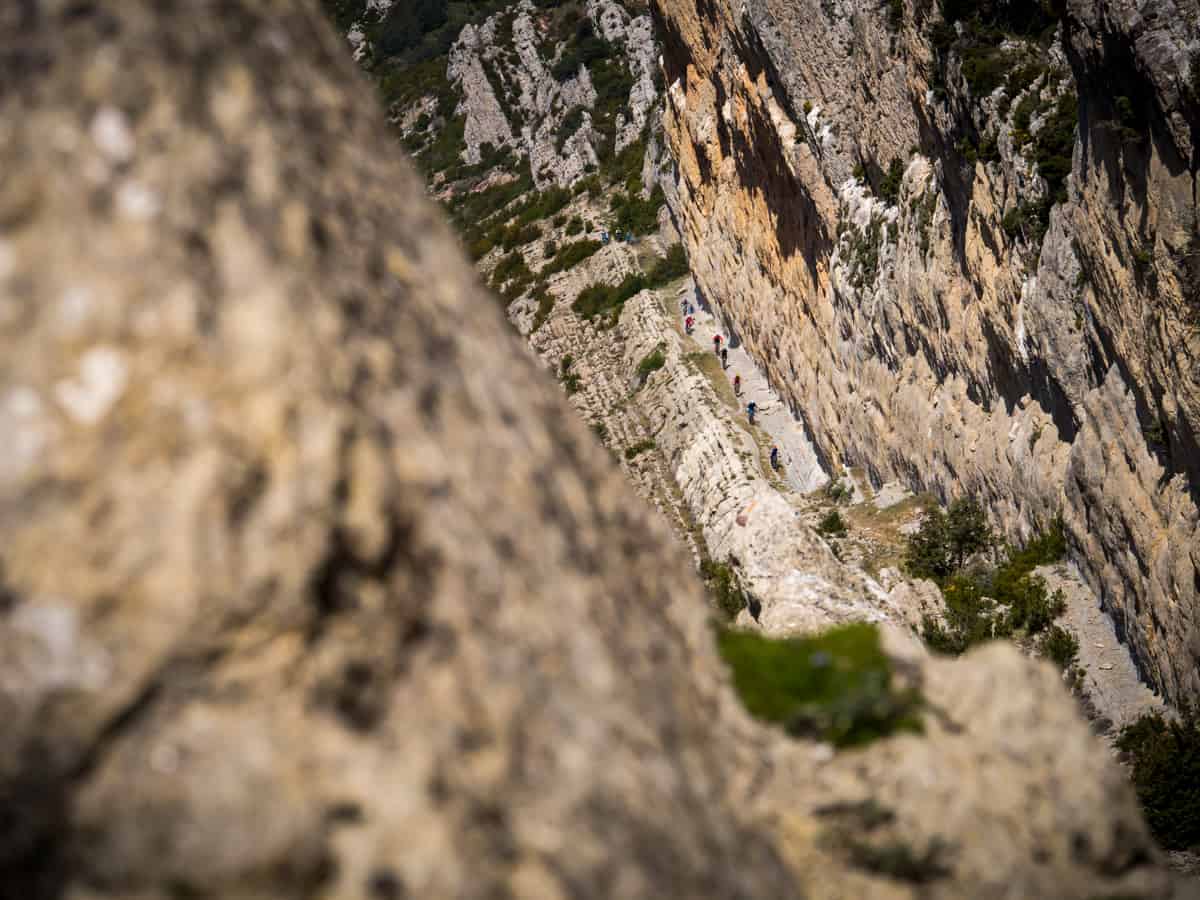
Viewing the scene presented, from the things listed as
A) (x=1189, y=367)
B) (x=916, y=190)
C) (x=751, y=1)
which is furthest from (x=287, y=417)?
Answer: (x=751, y=1)

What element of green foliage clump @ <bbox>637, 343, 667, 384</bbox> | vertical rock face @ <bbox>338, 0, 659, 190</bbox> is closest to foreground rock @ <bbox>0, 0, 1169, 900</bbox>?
green foliage clump @ <bbox>637, 343, 667, 384</bbox>

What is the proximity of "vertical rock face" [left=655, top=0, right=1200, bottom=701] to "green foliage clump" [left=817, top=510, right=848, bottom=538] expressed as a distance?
2.18 m

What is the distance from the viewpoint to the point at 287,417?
8.87ft

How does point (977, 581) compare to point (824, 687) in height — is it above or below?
below

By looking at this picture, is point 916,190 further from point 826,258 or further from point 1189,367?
point 1189,367

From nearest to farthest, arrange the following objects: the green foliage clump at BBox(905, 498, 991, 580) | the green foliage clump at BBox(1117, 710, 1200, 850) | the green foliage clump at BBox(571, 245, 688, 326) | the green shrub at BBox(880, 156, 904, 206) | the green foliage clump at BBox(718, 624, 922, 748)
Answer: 1. the green foliage clump at BBox(718, 624, 922, 748)
2. the green foliage clump at BBox(1117, 710, 1200, 850)
3. the green foliage clump at BBox(905, 498, 991, 580)
4. the green shrub at BBox(880, 156, 904, 206)
5. the green foliage clump at BBox(571, 245, 688, 326)

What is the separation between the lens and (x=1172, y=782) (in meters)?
13.0

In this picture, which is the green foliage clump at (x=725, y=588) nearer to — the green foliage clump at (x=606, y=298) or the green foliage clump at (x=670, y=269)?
the green foliage clump at (x=606, y=298)

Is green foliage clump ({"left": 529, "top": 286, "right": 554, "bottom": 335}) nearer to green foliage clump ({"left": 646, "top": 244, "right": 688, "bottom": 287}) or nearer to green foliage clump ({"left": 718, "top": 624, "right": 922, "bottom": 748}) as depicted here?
green foliage clump ({"left": 646, "top": 244, "right": 688, "bottom": 287})

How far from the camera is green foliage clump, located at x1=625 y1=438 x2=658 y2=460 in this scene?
33.7 meters

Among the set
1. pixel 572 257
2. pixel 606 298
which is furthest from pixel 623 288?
pixel 572 257

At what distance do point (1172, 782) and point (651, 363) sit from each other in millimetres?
26000

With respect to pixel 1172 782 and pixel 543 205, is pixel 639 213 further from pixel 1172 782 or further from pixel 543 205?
pixel 1172 782

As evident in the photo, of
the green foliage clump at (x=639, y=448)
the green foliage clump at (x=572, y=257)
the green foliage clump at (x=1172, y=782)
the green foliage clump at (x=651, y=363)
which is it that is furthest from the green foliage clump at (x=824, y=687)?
the green foliage clump at (x=572, y=257)
